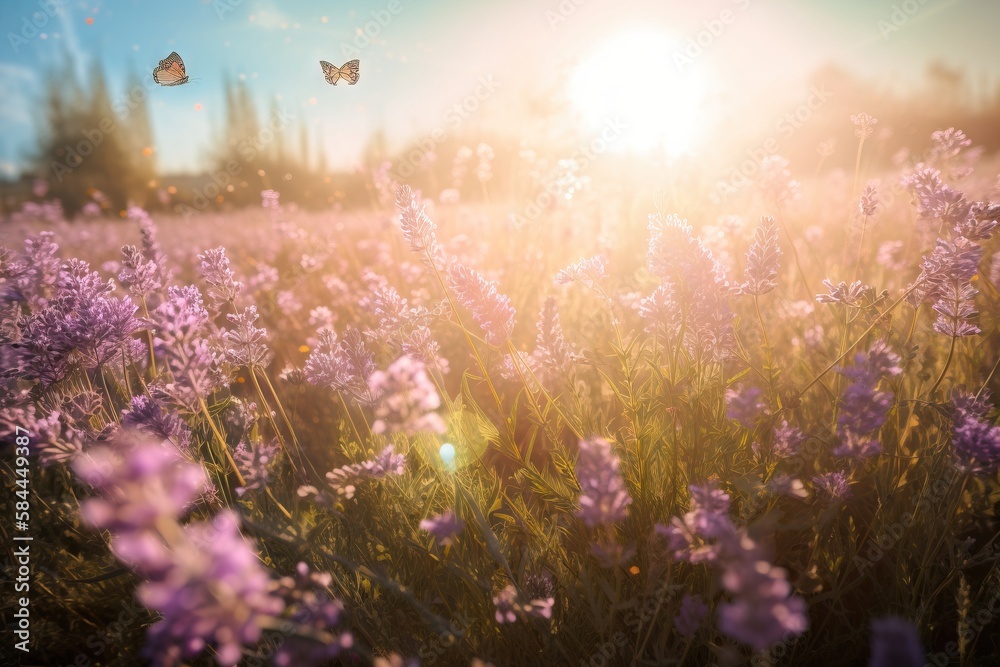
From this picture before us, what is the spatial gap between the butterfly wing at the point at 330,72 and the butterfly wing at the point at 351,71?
41mm

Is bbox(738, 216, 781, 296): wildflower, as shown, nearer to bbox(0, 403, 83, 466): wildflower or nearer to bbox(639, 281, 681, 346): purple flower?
bbox(639, 281, 681, 346): purple flower

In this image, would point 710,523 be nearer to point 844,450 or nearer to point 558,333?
point 844,450

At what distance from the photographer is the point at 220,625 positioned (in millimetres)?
608

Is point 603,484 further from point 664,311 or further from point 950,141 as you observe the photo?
point 950,141

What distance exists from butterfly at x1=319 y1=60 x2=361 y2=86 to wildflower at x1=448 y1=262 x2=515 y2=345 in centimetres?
267

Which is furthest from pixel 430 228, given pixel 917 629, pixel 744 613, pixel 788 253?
pixel 788 253

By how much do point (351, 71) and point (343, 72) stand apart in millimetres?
97

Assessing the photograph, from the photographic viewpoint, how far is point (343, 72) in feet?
11.7

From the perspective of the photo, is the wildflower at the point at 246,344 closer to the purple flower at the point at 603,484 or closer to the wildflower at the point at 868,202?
the purple flower at the point at 603,484

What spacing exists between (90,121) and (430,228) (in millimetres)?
50234

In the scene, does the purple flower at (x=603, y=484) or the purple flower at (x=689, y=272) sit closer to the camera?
the purple flower at (x=603, y=484)

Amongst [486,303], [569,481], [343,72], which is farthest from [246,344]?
[343,72]

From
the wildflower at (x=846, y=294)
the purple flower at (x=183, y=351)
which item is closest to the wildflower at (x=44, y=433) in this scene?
the purple flower at (x=183, y=351)

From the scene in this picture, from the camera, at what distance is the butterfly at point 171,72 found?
3.07 metres
